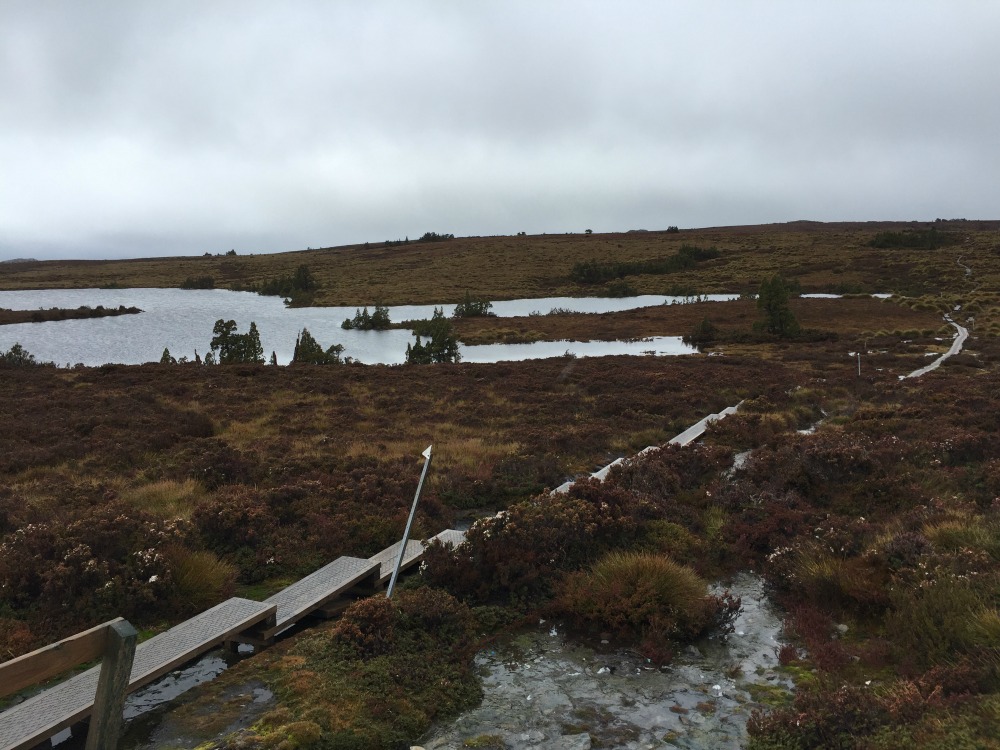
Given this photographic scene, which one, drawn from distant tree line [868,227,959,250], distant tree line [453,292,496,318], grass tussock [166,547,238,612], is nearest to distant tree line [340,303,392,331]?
distant tree line [453,292,496,318]

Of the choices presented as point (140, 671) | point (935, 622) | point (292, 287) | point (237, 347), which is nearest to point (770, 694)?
point (935, 622)

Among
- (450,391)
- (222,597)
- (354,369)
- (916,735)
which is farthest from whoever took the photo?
(354,369)

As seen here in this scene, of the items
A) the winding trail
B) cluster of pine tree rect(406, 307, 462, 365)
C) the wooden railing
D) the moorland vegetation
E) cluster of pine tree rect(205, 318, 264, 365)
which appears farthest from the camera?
cluster of pine tree rect(406, 307, 462, 365)


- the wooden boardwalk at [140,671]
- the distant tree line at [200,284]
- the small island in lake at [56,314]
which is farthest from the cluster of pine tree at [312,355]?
the distant tree line at [200,284]

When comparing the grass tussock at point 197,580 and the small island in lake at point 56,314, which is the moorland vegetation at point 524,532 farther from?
the small island in lake at point 56,314

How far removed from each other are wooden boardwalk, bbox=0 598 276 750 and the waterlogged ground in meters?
2.21

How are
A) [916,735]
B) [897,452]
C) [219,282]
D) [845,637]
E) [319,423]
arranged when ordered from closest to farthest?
[916,735] < [845,637] < [897,452] < [319,423] < [219,282]

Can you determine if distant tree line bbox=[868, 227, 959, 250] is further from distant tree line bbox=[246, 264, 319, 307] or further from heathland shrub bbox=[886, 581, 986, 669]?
heathland shrub bbox=[886, 581, 986, 669]

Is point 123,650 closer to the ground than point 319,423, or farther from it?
farther from it

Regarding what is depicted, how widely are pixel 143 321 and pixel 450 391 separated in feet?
146

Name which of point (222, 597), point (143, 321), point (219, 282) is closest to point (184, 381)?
point (222, 597)

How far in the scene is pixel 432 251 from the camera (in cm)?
12875

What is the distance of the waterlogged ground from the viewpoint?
480cm

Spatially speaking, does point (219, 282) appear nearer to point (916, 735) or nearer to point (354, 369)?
point (354, 369)
